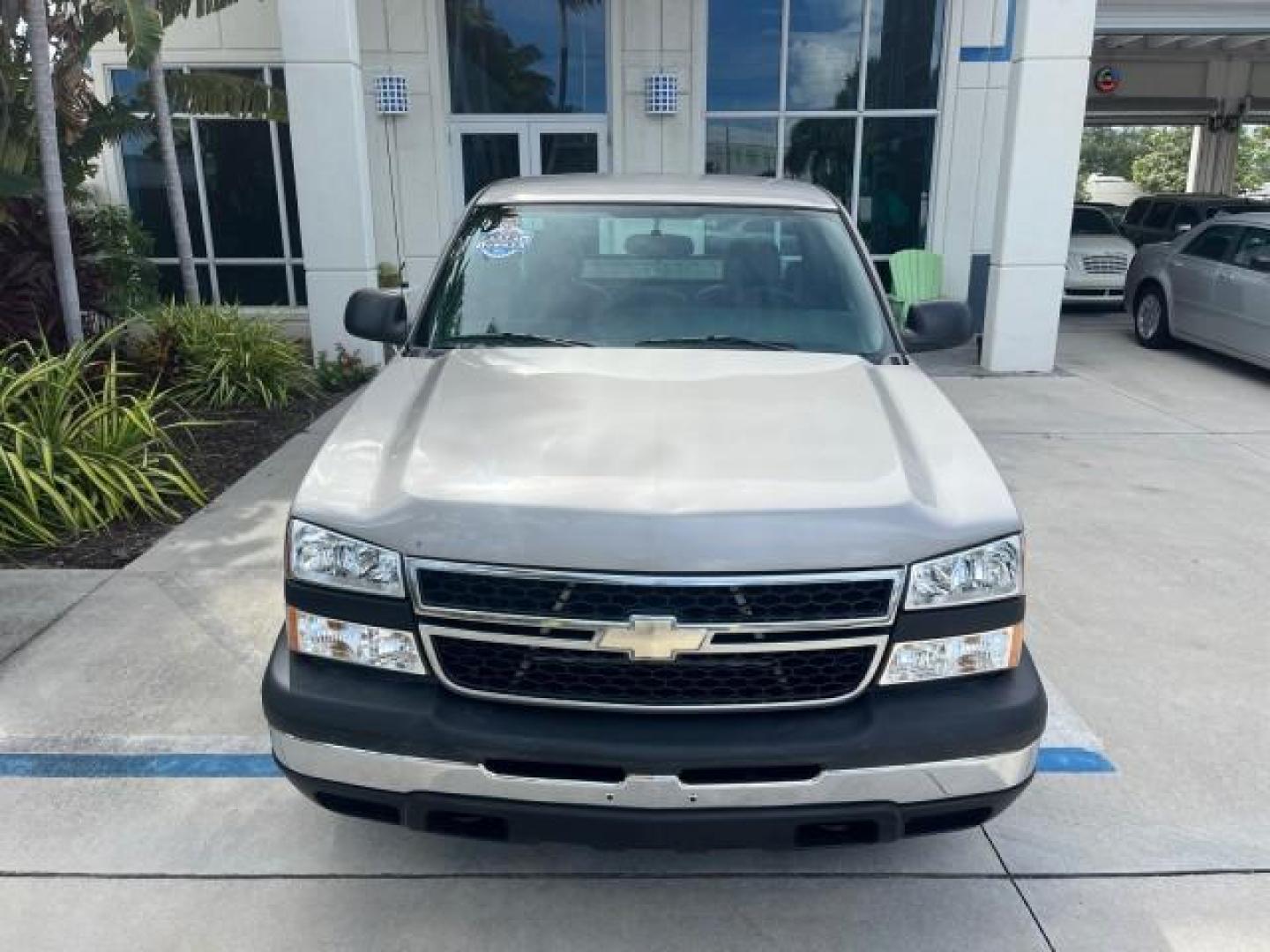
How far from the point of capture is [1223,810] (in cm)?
315

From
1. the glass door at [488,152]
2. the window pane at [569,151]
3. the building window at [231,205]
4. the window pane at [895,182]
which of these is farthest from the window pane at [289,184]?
the window pane at [895,182]

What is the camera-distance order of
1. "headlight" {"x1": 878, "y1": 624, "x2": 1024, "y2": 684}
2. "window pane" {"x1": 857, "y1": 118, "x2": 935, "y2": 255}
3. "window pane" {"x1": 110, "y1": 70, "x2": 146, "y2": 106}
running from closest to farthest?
"headlight" {"x1": 878, "y1": 624, "x2": 1024, "y2": 684}
"window pane" {"x1": 110, "y1": 70, "x2": 146, "y2": 106}
"window pane" {"x1": 857, "y1": 118, "x2": 935, "y2": 255}

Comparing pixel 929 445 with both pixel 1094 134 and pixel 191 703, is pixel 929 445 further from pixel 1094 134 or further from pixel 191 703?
pixel 1094 134

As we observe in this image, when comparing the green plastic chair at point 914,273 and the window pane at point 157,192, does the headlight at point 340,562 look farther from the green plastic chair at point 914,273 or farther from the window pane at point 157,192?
the window pane at point 157,192

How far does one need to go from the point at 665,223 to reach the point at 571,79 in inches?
371

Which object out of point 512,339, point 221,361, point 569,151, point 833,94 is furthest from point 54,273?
→ point 833,94

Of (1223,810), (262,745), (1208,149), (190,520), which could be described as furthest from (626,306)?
(1208,149)

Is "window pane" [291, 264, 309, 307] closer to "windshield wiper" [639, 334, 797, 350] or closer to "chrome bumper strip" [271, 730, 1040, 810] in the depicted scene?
"windshield wiper" [639, 334, 797, 350]

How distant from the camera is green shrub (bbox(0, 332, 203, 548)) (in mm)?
5324

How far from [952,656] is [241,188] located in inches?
495

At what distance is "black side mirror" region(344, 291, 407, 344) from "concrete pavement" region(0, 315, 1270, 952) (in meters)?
1.42

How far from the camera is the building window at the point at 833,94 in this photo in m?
12.2

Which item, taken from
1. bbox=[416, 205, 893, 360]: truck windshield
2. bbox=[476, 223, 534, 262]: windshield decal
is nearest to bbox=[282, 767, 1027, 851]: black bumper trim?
bbox=[416, 205, 893, 360]: truck windshield

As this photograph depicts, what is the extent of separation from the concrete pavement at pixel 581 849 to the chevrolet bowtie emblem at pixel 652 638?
912mm
